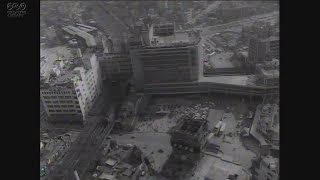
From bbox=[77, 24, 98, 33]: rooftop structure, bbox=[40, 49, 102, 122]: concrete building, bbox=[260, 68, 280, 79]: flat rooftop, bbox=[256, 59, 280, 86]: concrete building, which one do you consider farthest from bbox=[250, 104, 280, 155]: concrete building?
bbox=[77, 24, 98, 33]: rooftop structure

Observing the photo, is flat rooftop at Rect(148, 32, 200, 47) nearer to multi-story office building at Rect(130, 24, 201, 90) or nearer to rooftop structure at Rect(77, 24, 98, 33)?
multi-story office building at Rect(130, 24, 201, 90)

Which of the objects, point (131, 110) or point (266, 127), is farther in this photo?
point (131, 110)

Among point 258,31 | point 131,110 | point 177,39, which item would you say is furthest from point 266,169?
point 258,31

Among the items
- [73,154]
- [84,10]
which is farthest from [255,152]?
[84,10]

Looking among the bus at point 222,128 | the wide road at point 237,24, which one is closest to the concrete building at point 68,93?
the bus at point 222,128

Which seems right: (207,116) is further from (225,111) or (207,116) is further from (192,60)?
(192,60)

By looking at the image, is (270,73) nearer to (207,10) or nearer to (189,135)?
(189,135)
